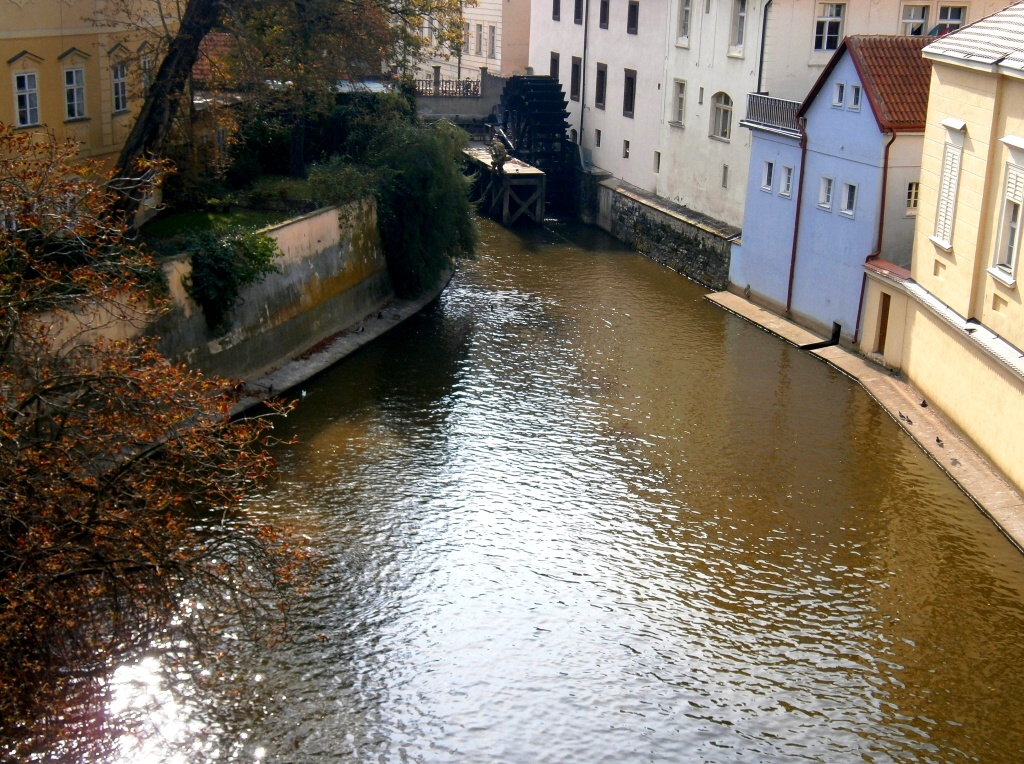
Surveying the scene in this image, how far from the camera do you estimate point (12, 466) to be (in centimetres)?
845

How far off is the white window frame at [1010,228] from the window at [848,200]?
525 centimetres

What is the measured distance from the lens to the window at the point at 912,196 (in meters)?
19.8

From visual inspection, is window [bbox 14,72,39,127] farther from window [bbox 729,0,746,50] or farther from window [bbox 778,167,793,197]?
window [bbox 729,0,746,50]

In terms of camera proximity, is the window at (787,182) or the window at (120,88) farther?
the window at (787,182)

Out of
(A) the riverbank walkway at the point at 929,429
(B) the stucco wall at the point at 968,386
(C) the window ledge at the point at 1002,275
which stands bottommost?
(A) the riverbank walkway at the point at 929,429

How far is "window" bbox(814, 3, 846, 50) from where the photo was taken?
25359 millimetres

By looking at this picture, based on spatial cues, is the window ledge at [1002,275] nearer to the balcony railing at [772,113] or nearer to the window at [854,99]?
the window at [854,99]

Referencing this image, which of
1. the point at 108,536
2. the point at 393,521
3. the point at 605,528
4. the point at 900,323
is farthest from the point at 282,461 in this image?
the point at 900,323

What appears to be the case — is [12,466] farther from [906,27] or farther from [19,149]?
[906,27]

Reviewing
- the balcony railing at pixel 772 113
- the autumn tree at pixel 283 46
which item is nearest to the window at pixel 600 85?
the balcony railing at pixel 772 113

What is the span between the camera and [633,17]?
A: 3344cm

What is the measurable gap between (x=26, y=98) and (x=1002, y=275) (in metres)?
15.3

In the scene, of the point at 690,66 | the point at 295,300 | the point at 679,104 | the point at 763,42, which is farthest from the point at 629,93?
the point at 295,300

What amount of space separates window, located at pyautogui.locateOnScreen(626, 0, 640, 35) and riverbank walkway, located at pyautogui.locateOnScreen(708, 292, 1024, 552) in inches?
497
